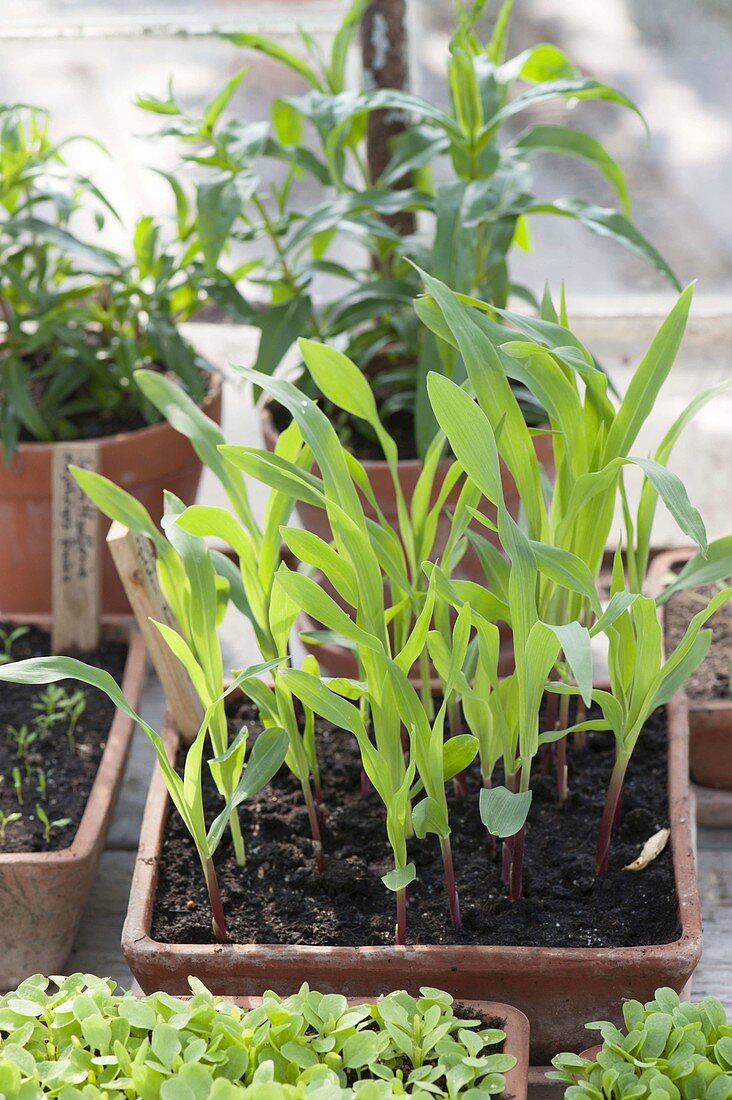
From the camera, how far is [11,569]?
1312mm

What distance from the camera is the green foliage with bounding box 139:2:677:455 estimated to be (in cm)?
108

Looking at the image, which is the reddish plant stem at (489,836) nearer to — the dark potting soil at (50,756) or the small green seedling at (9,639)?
the dark potting soil at (50,756)

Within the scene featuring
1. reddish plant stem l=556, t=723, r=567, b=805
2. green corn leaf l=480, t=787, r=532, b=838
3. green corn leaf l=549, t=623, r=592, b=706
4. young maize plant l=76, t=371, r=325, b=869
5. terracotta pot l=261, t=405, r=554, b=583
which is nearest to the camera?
green corn leaf l=549, t=623, r=592, b=706

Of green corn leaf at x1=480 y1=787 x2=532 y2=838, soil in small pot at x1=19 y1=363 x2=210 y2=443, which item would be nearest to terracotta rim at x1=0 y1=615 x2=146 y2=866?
soil in small pot at x1=19 y1=363 x2=210 y2=443

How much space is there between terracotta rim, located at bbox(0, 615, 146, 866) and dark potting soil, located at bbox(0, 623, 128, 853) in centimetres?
1

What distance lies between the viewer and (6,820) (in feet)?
3.21

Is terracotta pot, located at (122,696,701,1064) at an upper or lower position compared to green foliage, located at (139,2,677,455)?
lower

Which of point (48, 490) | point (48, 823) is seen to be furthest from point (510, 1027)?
point (48, 490)

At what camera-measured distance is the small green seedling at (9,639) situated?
1.16 meters

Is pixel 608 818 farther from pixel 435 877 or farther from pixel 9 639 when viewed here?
pixel 9 639

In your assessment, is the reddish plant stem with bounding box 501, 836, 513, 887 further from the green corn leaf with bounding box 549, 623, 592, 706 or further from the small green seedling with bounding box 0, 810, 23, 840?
the small green seedling with bounding box 0, 810, 23, 840

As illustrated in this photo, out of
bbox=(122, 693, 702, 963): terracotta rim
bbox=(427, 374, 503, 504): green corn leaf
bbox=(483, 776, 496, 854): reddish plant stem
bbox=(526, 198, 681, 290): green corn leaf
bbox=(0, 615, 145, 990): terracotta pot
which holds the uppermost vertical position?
bbox=(526, 198, 681, 290): green corn leaf

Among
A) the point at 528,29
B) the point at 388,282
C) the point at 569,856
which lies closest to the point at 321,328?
the point at 388,282

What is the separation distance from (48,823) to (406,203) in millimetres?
625
